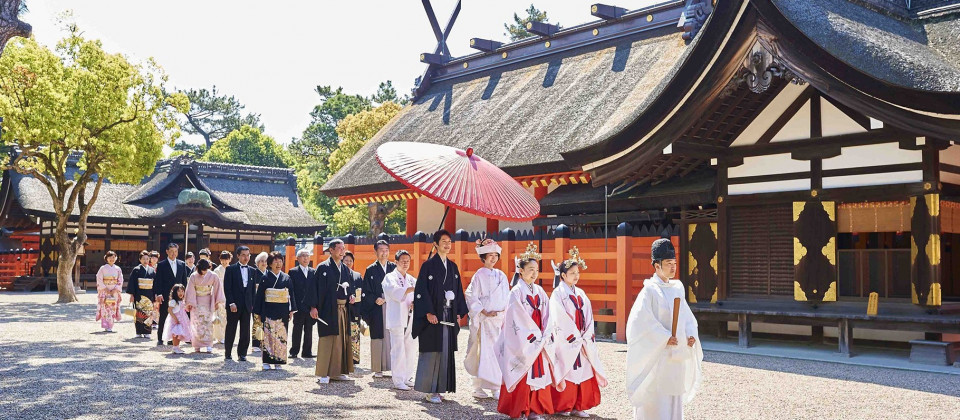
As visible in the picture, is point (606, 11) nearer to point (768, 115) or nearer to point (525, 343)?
point (768, 115)

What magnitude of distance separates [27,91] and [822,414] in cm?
1992

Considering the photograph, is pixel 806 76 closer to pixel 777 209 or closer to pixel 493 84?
pixel 777 209

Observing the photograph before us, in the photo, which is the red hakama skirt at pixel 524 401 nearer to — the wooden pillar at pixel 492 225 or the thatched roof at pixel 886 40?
the thatched roof at pixel 886 40

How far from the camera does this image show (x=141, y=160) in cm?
2311

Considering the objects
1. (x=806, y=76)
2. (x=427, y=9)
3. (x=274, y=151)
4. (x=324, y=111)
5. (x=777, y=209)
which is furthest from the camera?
(x=274, y=151)

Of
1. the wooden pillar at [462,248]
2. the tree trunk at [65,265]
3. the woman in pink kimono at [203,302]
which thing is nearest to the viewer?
the woman in pink kimono at [203,302]

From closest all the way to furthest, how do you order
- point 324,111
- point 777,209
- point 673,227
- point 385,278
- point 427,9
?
point 385,278 < point 777,209 < point 673,227 < point 427,9 < point 324,111

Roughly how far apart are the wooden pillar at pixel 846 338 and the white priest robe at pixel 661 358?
610 cm

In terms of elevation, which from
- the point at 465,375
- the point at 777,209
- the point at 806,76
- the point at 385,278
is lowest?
the point at 465,375

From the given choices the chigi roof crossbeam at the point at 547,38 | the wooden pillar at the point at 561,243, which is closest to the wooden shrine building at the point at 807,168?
the wooden pillar at the point at 561,243

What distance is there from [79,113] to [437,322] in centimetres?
1619

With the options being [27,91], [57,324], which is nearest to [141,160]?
[27,91]

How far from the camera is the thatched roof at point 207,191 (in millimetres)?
31828

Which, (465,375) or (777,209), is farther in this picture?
(777,209)
